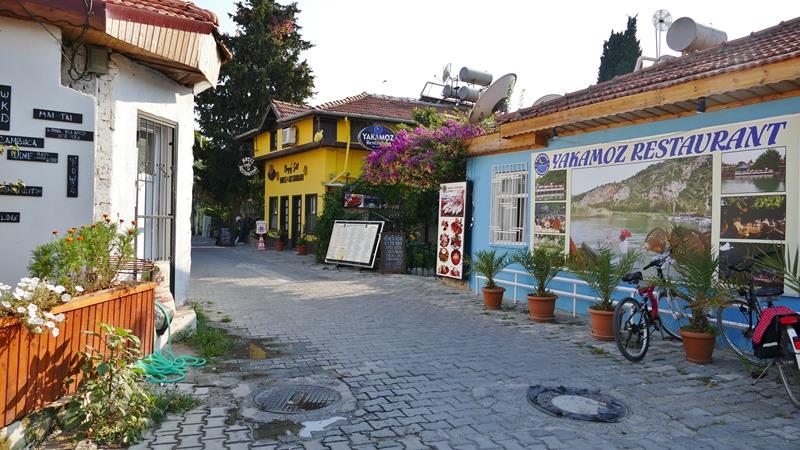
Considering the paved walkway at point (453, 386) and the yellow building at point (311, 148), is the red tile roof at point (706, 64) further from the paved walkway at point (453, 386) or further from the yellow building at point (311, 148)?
the yellow building at point (311, 148)

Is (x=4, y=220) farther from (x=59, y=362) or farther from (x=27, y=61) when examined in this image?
(x=59, y=362)

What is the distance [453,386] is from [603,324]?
302 cm

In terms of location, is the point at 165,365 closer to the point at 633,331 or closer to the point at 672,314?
the point at 633,331

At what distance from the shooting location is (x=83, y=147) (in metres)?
5.36

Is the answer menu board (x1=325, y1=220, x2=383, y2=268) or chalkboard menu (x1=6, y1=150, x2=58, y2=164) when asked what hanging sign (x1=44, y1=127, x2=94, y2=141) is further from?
menu board (x1=325, y1=220, x2=383, y2=268)

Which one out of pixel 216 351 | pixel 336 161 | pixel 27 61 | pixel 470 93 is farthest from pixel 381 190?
pixel 27 61

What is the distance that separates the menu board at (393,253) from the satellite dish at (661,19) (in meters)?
8.24

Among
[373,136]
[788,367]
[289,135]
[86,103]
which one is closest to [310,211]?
[289,135]

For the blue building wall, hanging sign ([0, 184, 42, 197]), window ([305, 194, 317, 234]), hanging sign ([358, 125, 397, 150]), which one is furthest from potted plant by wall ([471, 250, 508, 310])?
window ([305, 194, 317, 234])

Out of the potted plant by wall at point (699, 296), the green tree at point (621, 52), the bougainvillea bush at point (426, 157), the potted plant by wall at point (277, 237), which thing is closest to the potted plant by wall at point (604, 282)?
the potted plant by wall at point (699, 296)

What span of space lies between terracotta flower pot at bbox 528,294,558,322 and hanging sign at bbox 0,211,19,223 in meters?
6.86

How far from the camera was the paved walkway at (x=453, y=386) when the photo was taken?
4004mm

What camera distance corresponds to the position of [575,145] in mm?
9188

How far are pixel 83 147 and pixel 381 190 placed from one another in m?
11.9
